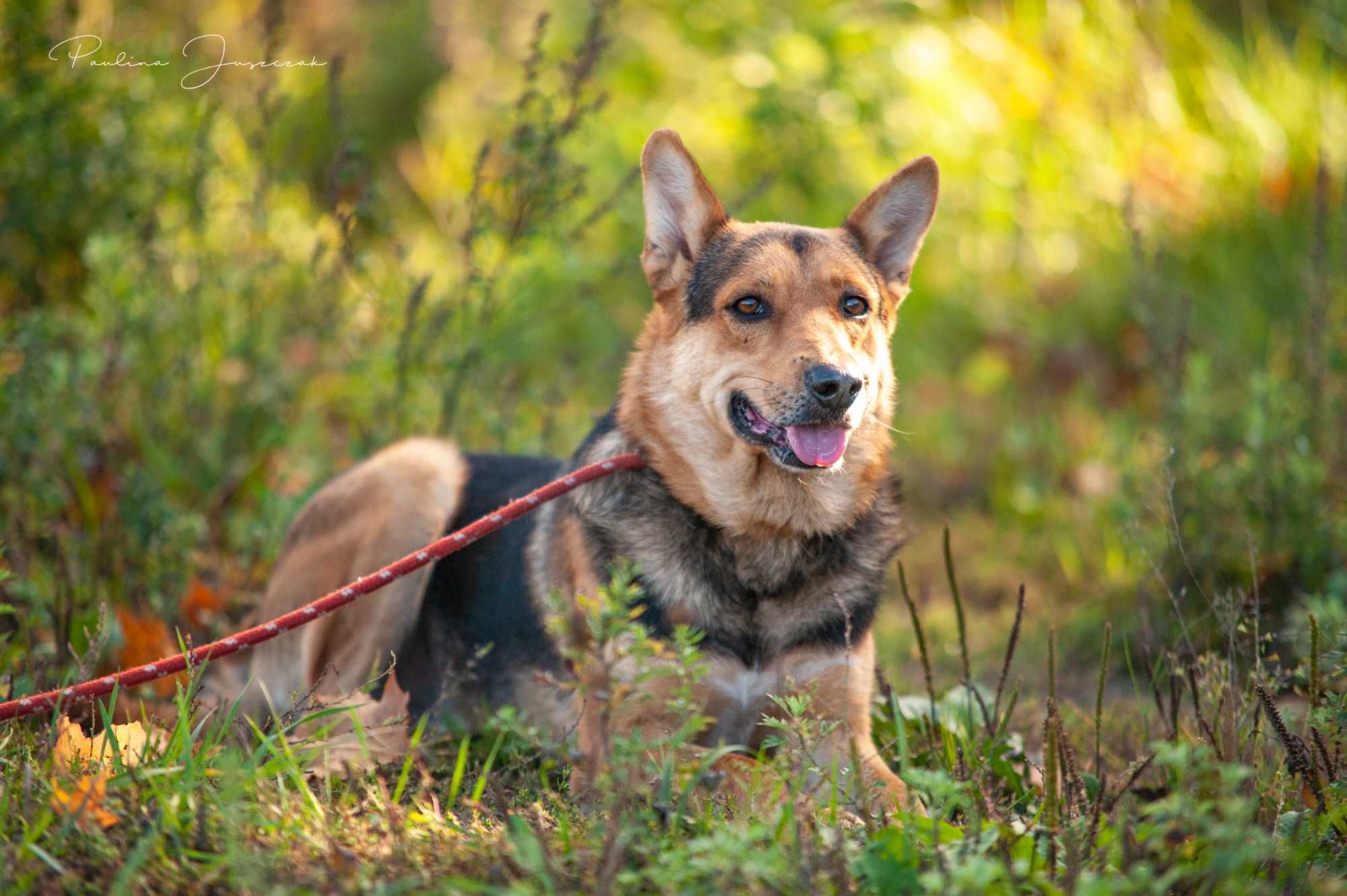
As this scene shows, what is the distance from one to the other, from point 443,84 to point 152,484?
26.1ft

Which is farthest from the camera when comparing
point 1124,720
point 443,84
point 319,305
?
point 443,84

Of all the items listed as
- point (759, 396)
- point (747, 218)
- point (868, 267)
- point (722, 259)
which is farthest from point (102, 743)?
point (747, 218)

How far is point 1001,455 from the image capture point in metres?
6.65

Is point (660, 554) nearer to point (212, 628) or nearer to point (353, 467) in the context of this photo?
point (353, 467)

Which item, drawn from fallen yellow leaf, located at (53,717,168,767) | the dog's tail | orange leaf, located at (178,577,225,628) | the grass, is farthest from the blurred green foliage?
fallen yellow leaf, located at (53,717,168,767)

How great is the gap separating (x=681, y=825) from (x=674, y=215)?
2020mm

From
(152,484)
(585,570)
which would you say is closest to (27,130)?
(152,484)

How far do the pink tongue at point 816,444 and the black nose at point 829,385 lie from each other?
0.31 feet

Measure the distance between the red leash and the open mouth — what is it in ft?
1.40

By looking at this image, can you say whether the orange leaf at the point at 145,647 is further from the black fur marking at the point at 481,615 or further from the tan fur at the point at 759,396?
the tan fur at the point at 759,396

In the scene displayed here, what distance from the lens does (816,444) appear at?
133 inches

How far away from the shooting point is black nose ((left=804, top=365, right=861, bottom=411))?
130 inches

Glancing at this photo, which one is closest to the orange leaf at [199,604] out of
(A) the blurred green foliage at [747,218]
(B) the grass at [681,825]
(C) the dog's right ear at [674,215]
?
(A) the blurred green foliage at [747,218]

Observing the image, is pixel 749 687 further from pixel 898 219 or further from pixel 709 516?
pixel 898 219
